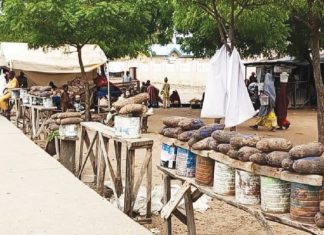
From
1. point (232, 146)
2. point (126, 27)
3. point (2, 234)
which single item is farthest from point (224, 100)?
point (126, 27)

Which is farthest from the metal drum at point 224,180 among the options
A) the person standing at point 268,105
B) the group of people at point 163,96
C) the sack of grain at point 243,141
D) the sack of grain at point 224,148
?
the group of people at point 163,96

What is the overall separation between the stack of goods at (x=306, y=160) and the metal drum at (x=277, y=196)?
0.58 feet

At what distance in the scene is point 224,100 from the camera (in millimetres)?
8062

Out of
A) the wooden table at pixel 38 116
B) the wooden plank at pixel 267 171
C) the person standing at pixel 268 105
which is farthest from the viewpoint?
the person standing at pixel 268 105

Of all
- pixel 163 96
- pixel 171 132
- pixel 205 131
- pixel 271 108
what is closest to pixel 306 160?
pixel 205 131

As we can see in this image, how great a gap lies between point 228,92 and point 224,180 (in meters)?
3.63

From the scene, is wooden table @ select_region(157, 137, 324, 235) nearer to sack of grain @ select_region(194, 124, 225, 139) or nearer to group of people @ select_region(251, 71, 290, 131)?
sack of grain @ select_region(194, 124, 225, 139)

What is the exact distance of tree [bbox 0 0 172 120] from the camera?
41.1ft

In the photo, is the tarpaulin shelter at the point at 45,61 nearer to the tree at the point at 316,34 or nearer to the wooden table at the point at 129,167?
the tree at the point at 316,34

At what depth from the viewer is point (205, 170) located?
4648mm

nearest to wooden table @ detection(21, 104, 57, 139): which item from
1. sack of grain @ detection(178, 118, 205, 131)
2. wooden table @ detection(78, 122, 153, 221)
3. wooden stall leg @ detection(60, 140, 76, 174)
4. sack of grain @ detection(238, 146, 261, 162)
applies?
wooden stall leg @ detection(60, 140, 76, 174)

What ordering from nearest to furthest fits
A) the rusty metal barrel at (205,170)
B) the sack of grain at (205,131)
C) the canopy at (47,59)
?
the rusty metal barrel at (205,170)
the sack of grain at (205,131)
the canopy at (47,59)

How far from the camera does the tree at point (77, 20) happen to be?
41.1 ft

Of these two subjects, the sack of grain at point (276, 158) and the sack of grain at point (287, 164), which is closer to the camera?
the sack of grain at point (287, 164)
